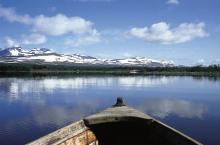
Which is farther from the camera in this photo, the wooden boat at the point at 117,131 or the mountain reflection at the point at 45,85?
the mountain reflection at the point at 45,85

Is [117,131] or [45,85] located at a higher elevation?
[117,131]

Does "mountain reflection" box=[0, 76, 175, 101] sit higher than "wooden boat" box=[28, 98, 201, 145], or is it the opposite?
"wooden boat" box=[28, 98, 201, 145]

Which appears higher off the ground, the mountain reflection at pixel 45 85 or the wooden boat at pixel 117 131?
the wooden boat at pixel 117 131

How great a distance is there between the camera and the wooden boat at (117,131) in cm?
1334

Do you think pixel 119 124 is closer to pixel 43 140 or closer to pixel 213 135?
pixel 43 140

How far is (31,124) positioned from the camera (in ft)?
106

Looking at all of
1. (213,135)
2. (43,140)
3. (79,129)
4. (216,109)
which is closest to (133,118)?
(79,129)

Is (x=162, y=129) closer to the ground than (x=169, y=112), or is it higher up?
higher up

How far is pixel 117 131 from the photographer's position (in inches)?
653

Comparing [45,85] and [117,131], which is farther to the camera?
[45,85]

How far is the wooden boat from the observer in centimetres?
1334

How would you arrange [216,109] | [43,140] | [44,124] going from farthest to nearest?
1. [216,109]
2. [44,124]
3. [43,140]

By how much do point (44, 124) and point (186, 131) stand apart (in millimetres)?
12881

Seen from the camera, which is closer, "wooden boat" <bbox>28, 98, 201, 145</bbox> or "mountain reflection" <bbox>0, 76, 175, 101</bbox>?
"wooden boat" <bbox>28, 98, 201, 145</bbox>
